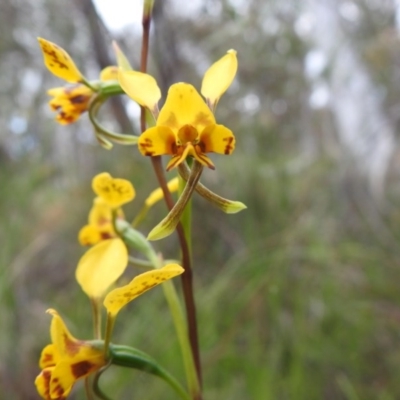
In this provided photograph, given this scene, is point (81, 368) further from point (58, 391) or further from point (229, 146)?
point (229, 146)

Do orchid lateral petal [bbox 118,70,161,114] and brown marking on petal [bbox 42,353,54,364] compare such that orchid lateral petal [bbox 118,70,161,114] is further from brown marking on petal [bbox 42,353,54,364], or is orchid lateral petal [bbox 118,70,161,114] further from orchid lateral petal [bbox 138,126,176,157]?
brown marking on petal [bbox 42,353,54,364]

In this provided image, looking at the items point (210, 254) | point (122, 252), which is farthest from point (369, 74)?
point (122, 252)

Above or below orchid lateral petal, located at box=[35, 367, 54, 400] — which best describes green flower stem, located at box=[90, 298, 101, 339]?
above

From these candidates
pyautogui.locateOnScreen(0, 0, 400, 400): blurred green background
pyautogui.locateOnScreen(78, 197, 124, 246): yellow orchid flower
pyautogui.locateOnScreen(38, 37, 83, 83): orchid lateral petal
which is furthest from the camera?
pyautogui.locateOnScreen(0, 0, 400, 400): blurred green background

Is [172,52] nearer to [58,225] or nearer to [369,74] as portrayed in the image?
[58,225]

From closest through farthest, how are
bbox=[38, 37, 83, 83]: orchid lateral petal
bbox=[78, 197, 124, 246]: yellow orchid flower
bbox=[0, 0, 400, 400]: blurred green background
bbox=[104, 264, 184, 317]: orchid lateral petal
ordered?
bbox=[104, 264, 184, 317]: orchid lateral petal < bbox=[38, 37, 83, 83]: orchid lateral petal < bbox=[78, 197, 124, 246]: yellow orchid flower < bbox=[0, 0, 400, 400]: blurred green background

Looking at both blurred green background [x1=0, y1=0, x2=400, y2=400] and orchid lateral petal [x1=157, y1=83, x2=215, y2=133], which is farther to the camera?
blurred green background [x1=0, y1=0, x2=400, y2=400]

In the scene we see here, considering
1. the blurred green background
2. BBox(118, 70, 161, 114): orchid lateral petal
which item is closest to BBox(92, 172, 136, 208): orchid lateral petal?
BBox(118, 70, 161, 114): orchid lateral petal

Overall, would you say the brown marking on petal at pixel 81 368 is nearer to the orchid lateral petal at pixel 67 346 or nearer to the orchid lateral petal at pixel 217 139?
the orchid lateral petal at pixel 67 346

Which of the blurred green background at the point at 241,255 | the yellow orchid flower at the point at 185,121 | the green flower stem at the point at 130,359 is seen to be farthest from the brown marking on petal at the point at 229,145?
the blurred green background at the point at 241,255
